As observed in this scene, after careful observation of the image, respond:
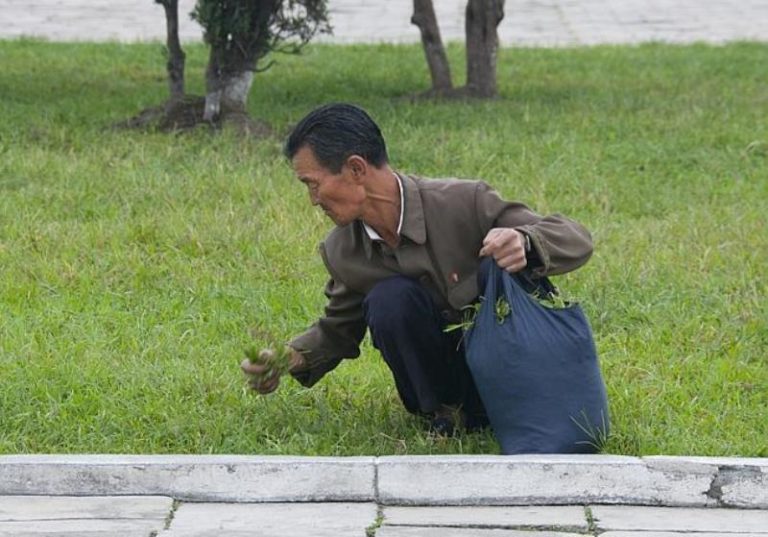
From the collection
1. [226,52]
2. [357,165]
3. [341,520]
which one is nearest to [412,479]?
[341,520]

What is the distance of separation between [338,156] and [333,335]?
679 millimetres

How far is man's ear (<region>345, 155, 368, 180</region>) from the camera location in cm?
492

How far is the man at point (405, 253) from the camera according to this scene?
193 inches

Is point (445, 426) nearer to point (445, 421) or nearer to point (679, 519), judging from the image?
point (445, 421)

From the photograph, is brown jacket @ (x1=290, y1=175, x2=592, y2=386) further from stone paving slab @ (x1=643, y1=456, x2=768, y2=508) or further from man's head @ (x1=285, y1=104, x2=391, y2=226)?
stone paving slab @ (x1=643, y1=456, x2=768, y2=508)

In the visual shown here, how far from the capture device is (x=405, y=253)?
5.11m

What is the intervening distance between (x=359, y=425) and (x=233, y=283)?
202cm

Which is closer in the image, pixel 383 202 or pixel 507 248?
pixel 507 248

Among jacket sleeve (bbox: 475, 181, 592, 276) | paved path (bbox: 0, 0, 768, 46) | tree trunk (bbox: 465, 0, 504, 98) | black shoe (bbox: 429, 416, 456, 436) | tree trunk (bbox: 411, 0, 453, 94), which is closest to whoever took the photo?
jacket sleeve (bbox: 475, 181, 592, 276)

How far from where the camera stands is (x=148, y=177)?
9031mm

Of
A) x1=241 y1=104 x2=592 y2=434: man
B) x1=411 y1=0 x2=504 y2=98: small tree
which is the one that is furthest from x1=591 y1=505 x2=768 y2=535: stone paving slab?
x1=411 y1=0 x2=504 y2=98: small tree

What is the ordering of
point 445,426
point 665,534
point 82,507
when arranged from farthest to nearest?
point 445,426
point 82,507
point 665,534

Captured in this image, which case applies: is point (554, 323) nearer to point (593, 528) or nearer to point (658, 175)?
point (593, 528)

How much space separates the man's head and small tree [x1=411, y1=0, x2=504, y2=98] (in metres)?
7.61
